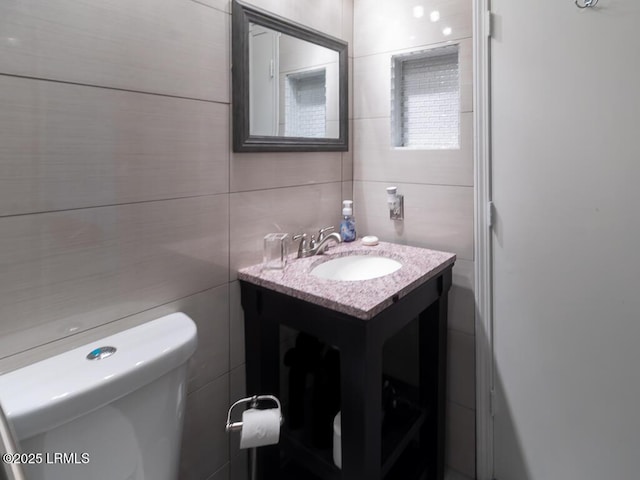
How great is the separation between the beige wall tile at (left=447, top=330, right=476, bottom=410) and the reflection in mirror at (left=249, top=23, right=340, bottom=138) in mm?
950

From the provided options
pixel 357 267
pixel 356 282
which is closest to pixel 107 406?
pixel 356 282

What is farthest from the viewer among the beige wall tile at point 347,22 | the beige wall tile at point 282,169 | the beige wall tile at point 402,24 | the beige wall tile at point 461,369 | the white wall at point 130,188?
the beige wall tile at point 347,22

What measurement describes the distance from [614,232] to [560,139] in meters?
0.32

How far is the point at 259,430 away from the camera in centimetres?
96

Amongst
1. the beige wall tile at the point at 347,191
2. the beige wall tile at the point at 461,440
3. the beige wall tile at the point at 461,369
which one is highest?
the beige wall tile at the point at 347,191

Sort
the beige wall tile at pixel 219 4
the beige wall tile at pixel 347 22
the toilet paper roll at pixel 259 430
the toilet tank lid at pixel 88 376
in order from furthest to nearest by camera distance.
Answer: the beige wall tile at pixel 347 22 → the beige wall tile at pixel 219 4 → the toilet paper roll at pixel 259 430 → the toilet tank lid at pixel 88 376

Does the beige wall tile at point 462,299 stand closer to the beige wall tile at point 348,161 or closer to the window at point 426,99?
the window at point 426,99

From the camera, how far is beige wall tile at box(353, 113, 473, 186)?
4.63 feet

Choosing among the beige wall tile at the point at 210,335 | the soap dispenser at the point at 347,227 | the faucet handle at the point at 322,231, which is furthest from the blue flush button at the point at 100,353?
the soap dispenser at the point at 347,227

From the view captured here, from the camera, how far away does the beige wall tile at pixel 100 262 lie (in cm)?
81

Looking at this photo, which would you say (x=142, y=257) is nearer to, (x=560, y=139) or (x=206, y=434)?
(x=206, y=434)

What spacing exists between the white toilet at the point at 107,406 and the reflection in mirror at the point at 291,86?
0.72m

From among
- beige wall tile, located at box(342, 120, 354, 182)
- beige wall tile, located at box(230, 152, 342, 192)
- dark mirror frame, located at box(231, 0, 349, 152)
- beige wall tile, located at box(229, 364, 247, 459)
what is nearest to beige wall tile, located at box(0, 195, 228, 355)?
beige wall tile, located at box(230, 152, 342, 192)

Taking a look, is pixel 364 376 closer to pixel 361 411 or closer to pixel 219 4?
pixel 361 411
